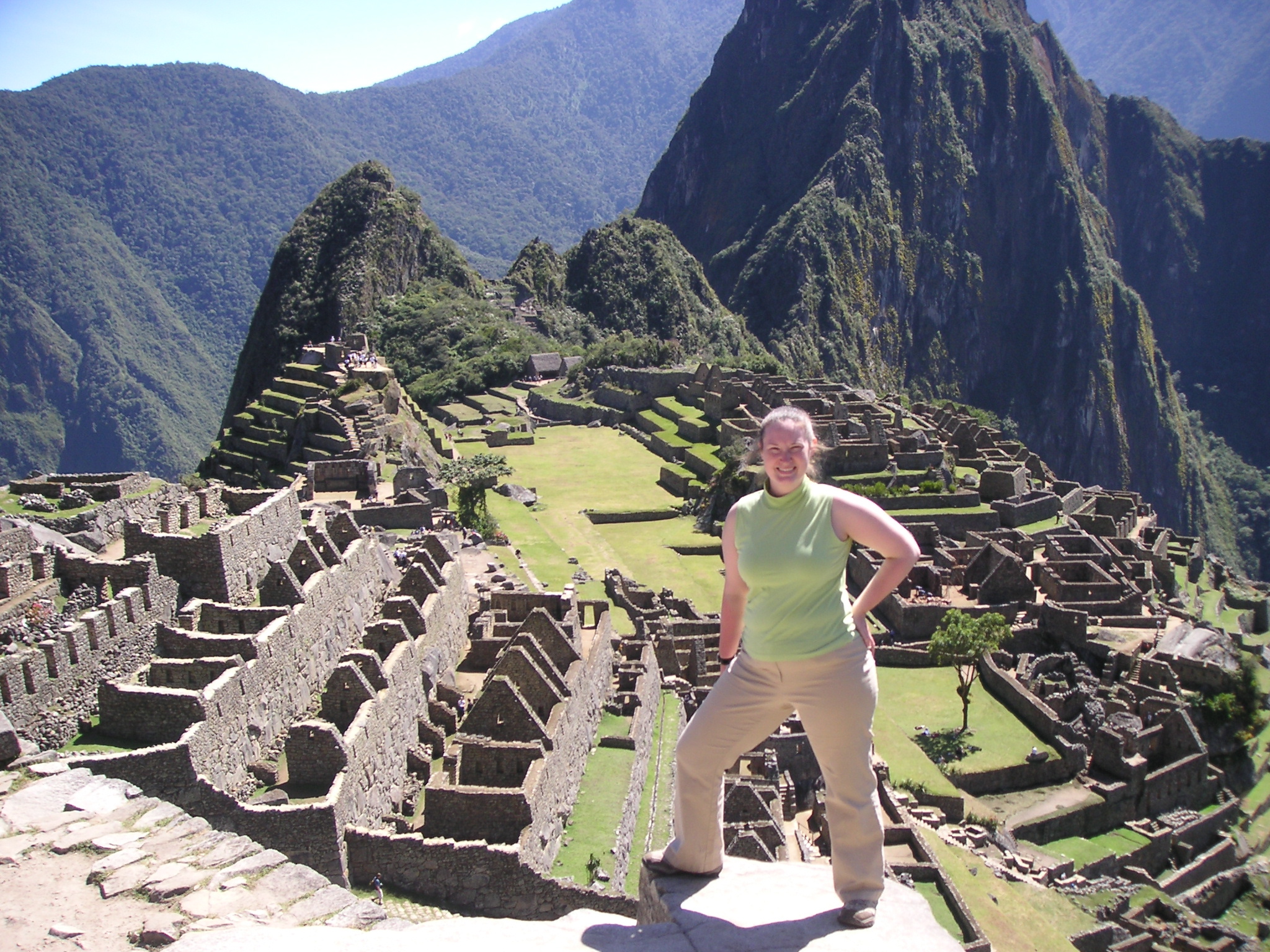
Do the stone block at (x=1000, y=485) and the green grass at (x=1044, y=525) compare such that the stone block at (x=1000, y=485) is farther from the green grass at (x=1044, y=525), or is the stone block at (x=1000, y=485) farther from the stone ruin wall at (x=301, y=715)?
the stone ruin wall at (x=301, y=715)

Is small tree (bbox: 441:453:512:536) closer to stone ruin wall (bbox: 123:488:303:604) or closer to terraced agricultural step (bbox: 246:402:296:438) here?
terraced agricultural step (bbox: 246:402:296:438)

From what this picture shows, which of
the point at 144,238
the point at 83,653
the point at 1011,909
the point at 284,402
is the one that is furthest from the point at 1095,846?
the point at 144,238

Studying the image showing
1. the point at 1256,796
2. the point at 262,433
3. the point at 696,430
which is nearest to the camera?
the point at 1256,796

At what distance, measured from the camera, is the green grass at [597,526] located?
32.1m

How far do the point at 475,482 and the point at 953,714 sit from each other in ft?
57.3

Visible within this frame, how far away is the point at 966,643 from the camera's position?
86.9 feet

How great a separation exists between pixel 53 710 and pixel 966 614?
24.6 metres

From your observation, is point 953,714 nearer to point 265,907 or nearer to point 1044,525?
point 1044,525

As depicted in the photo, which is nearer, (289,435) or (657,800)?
(657,800)

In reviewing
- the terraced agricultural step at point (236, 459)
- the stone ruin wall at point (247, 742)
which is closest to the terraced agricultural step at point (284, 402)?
the terraced agricultural step at point (236, 459)

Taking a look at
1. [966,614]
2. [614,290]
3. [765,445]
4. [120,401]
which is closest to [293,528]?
[765,445]

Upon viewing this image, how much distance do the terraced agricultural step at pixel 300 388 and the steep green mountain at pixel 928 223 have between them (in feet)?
277

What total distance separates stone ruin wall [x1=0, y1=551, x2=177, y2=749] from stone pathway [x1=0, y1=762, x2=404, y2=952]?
144 inches

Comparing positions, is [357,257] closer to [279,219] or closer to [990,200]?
[279,219]
